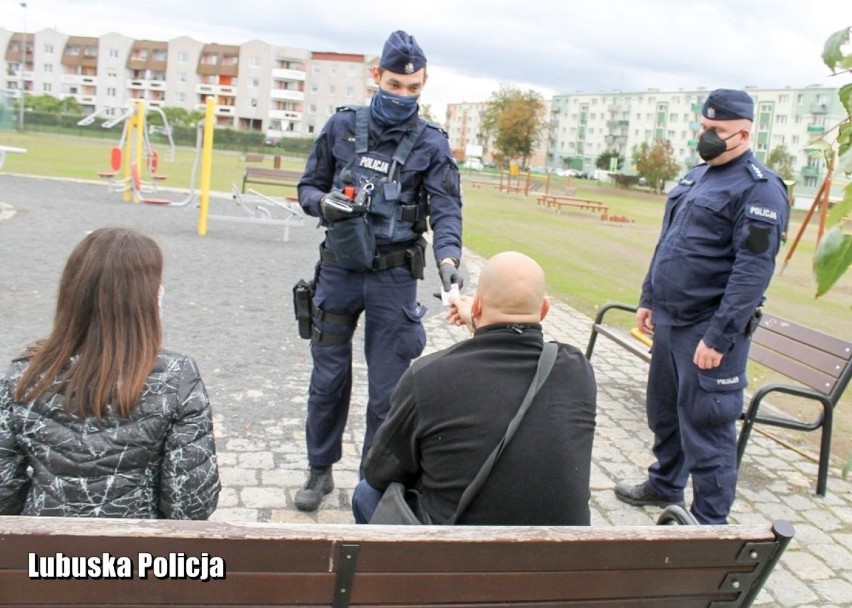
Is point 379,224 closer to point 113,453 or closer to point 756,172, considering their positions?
point 756,172

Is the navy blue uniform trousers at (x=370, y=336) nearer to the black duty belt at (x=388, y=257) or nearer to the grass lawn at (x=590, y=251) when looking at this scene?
the black duty belt at (x=388, y=257)

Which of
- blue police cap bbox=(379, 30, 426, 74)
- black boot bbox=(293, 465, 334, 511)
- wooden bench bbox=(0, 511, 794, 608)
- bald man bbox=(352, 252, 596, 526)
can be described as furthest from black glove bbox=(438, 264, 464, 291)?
wooden bench bbox=(0, 511, 794, 608)

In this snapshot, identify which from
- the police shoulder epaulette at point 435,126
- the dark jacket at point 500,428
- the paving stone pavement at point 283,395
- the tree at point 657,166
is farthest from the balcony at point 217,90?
the dark jacket at point 500,428

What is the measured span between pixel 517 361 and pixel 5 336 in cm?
585

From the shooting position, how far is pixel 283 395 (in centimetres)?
631

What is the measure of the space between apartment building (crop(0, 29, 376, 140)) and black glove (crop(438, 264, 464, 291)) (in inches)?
4787

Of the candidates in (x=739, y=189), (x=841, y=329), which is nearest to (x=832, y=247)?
(x=739, y=189)

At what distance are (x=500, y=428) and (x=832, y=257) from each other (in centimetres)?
157

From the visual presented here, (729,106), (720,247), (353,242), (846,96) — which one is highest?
(729,106)

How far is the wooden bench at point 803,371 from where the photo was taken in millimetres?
5117

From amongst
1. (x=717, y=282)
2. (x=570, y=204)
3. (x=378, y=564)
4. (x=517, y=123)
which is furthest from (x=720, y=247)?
(x=517, y=123)

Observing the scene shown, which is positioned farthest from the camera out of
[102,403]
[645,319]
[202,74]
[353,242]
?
[202,74]

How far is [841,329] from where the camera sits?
1203 centimetres

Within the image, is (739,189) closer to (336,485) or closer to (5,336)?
(336,485)
